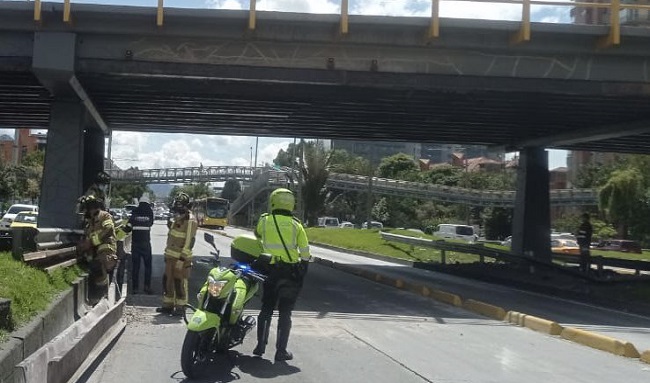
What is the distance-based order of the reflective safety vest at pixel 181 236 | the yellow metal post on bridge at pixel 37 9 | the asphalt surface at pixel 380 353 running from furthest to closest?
the yellow metal post on bridge at pixel 37 9 < the reflective safety vest at pixel 181 236 < the asphalt surface at pixel 380 353

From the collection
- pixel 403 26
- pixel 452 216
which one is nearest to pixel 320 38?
pixel 403 26

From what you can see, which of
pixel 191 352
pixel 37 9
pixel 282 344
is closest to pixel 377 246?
pixel 37 9

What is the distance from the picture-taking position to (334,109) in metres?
21.9

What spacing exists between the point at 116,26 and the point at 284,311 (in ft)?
34.5

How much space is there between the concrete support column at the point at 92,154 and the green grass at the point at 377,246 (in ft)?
46.9

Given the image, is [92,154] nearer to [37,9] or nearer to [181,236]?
[37,9]

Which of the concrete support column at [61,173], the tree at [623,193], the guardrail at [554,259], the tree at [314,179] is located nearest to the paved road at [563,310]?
the guardrail at [554,259]

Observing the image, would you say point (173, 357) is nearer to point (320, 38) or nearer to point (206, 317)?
point (206, 317)

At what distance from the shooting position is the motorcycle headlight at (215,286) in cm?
724

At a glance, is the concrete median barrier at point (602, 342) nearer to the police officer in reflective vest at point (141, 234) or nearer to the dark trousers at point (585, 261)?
the police officer in reflective vest at point (141, 234)

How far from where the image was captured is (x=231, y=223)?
98.9 m

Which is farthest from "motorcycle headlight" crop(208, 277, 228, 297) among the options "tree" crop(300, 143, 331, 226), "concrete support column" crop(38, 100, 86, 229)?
"tree" crop(300, 143, 331, 226)

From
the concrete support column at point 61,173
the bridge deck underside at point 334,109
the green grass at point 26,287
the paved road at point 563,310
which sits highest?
the bridge deck underside at point 334,109

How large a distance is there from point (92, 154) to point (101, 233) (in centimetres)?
1688
